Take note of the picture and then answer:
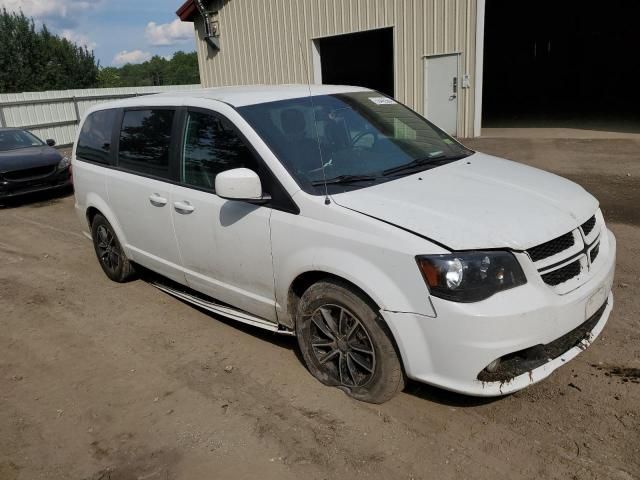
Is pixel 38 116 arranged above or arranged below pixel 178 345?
above

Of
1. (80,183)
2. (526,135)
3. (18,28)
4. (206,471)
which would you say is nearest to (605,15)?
(526,135)

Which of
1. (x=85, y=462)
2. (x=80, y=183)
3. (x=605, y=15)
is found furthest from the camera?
(x=605, y=15)

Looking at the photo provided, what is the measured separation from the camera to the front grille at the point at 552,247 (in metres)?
2.80

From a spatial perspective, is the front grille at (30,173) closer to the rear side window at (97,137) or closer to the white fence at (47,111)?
the rear side window at (97,137)

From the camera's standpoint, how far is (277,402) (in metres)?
3.33

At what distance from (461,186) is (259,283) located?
141 cm

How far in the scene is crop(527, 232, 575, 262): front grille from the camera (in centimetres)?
280

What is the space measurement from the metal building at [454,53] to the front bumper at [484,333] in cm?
226

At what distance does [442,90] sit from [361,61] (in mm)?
11318

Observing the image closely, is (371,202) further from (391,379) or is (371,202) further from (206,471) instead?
(206,471)

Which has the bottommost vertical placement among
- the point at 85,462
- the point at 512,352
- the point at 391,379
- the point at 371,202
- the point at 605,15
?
the point at 85,462

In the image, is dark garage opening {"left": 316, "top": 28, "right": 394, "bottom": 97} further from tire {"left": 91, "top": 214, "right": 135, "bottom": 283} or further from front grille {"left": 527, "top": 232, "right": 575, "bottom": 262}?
front grille {"left": 527, "top": 232, "right": 575, "bottom": 262}

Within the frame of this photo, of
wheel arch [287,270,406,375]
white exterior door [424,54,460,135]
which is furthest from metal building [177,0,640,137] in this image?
wheel arch [287,270,406,375]

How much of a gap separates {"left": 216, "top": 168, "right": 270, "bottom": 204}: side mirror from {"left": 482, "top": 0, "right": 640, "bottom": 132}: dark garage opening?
56.2ft
